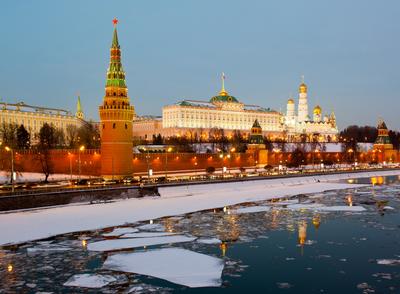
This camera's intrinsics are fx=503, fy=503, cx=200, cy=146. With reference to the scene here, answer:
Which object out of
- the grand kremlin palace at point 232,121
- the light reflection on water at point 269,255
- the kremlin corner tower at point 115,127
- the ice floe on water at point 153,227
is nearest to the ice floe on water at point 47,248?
the light reflection on water at point 269,255

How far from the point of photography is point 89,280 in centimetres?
1582

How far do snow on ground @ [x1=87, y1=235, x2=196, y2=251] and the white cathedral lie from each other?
129 m

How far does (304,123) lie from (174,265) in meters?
143

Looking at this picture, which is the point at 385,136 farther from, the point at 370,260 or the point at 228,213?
the point at 370,260

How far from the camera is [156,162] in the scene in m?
56.4

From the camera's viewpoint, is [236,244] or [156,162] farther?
[156,162]

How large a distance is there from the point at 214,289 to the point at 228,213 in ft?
52.5

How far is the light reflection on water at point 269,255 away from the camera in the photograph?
15.2 m

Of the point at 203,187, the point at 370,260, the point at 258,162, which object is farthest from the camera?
the point at 258,162

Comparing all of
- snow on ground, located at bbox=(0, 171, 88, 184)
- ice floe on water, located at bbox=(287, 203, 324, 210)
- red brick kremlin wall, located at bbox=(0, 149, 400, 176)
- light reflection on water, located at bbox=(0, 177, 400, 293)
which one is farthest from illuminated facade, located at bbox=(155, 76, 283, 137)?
light reflection on water, located at bbox=(0, 177, 400, 293)

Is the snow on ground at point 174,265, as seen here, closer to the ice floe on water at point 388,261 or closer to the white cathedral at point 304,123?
the ice floe on water at point 388,261

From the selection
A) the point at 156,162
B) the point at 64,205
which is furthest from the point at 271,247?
the point at 156,162

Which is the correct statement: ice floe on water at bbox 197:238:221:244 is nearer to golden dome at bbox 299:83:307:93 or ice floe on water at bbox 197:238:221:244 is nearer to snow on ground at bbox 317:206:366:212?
snow on ground at bbox 317:206:366:212

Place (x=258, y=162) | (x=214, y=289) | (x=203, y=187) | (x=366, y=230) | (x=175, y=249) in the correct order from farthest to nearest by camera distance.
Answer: (x=258, y=162) < (x=203, y=187) < (x=366, y=230) < (x=175, y=249) < (x=214, y=289)
